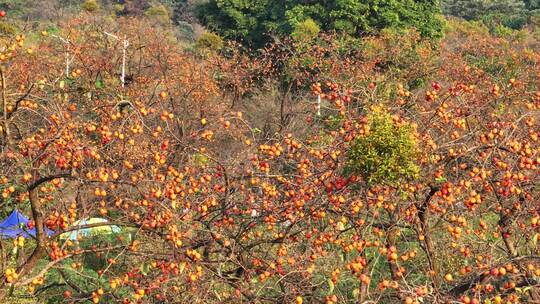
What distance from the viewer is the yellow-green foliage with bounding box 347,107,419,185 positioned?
4.21 m

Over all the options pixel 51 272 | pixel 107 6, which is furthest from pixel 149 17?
pixel 51 272

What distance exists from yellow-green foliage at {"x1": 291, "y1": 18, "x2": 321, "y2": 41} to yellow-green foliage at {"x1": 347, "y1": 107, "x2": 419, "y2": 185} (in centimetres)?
1587

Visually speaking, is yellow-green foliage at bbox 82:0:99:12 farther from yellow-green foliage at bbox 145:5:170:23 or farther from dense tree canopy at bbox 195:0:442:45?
dense tree canopy at bbox 195:0:442:45

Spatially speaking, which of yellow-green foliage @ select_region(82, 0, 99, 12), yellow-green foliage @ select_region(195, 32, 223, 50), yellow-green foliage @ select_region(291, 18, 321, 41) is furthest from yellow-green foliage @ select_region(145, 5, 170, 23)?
yellow-green foliage @ select_region(291, 18, 321, 41)

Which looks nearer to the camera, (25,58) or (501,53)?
(25,58)

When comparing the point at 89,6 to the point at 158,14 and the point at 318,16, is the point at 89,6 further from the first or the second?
the point at 318,16

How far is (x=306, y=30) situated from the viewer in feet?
67.7

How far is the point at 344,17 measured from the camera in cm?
2166

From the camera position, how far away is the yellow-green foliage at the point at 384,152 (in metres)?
4.21

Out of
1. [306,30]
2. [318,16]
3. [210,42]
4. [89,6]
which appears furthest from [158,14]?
[306,30]

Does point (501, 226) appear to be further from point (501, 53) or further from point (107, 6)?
point (107, 6)

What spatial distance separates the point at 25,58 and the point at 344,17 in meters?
Answer: 10.7

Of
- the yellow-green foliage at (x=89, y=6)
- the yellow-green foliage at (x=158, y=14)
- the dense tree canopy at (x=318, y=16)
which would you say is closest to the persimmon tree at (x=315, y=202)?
the dense tree canopy at (x=318, y=16)

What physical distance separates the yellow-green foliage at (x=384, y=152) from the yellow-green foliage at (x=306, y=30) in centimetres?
1587
